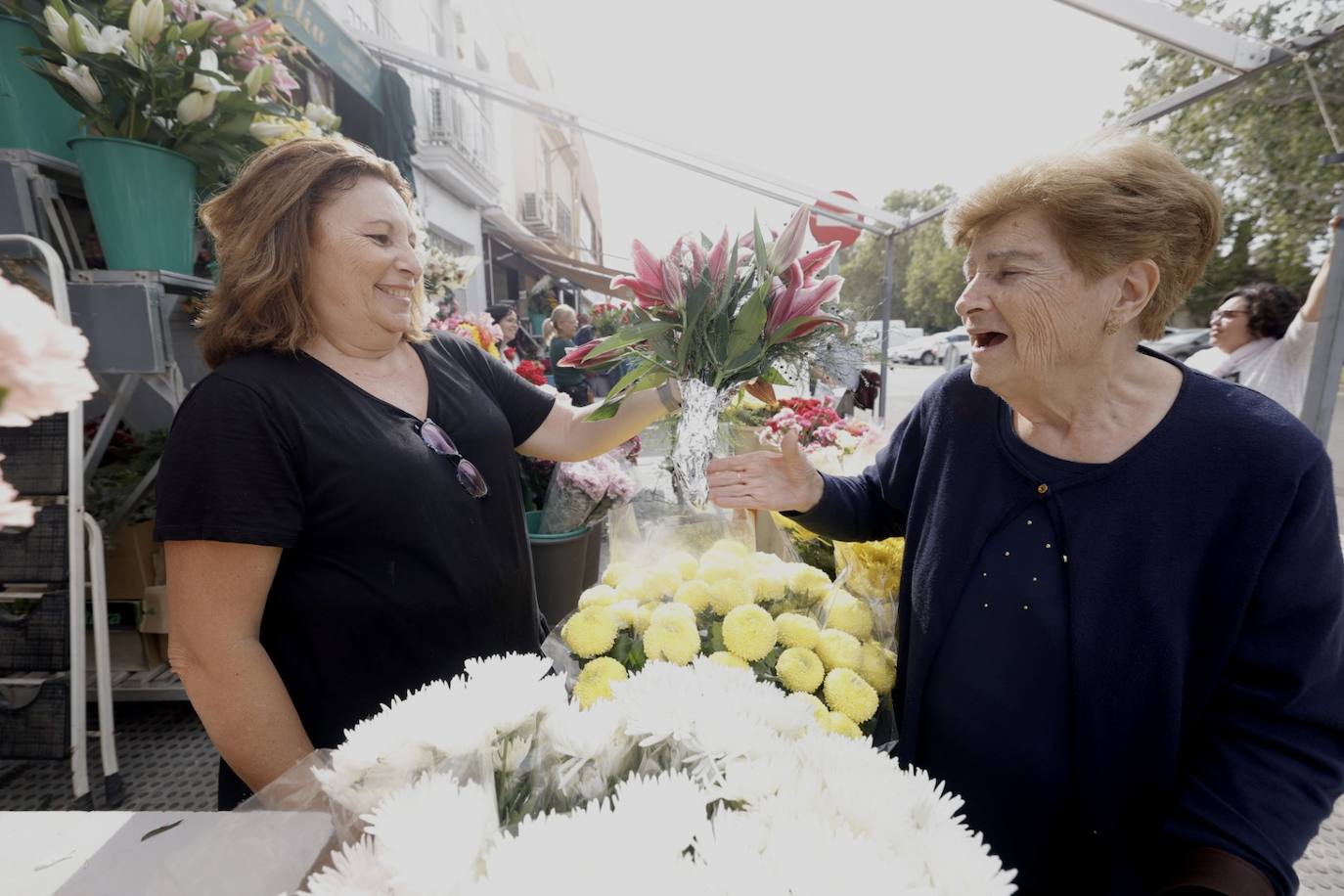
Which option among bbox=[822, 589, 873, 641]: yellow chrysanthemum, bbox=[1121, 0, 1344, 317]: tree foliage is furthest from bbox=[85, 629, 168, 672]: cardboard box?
bbox=[1121, 0, 1344, 317]: tree foliage

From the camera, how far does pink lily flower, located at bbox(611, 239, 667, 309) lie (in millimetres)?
1253

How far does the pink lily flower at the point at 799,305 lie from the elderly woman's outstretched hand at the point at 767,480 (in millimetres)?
338

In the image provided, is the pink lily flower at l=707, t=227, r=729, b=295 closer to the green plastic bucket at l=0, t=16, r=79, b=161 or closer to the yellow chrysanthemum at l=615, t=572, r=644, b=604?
the yellow chrysanthemum at l=615, t=572, r=644, b=604

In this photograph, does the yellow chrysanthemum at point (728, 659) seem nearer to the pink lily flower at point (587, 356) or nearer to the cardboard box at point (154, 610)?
the pink lily flower at point (587, 356)

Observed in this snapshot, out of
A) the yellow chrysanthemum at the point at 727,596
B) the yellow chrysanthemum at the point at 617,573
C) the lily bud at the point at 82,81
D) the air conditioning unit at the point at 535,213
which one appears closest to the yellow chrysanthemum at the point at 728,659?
the yellow chrysanthemum at the point at 727,596

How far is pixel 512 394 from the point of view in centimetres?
181

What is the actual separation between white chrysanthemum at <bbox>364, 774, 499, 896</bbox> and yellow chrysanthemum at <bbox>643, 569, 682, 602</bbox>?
0.80 meters

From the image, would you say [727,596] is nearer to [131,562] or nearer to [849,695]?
[849,695]

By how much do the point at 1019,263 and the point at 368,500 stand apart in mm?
1302

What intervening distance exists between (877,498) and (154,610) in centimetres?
295

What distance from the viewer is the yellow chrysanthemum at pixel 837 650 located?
1186mm

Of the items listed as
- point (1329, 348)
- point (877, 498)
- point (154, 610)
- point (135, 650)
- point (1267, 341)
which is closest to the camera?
point (877, 498)

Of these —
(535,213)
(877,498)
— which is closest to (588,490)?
(877,498)

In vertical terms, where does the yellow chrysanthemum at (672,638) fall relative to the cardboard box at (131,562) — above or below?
above
